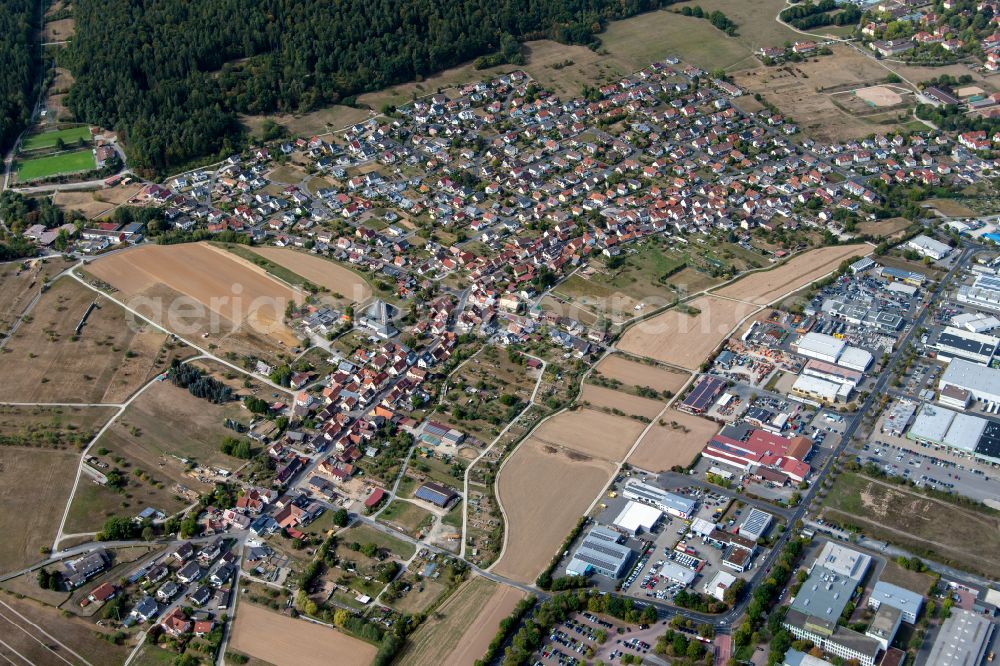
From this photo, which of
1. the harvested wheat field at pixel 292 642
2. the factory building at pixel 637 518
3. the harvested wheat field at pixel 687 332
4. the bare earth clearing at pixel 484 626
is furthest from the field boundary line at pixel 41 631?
the harvested wheat field at pixel 687 332

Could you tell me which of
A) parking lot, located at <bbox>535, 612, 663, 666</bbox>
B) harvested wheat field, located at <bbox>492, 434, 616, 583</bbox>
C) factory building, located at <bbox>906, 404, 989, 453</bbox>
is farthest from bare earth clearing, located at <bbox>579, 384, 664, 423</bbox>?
parking lot, located at <bbox>535, 612, 663, 666</bbox>

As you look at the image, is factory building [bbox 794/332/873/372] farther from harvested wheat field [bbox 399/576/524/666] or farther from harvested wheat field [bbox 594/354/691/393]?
harvested wheat field [bbox 399/576/524/666]

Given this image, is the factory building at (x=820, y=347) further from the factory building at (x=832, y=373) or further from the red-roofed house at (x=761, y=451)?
the red-roofed house at (x=761, y=451)

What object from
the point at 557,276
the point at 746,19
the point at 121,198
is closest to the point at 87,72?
the point at 121,198

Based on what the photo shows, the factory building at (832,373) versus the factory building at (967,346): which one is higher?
the factory building at (967,346)

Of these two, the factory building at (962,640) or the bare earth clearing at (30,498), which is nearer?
the factory building at (962,640)

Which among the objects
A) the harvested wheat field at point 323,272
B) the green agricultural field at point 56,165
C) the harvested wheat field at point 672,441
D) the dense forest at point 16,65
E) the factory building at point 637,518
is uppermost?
the dense forest at point 16,65

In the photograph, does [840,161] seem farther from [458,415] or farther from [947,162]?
[458,415]
